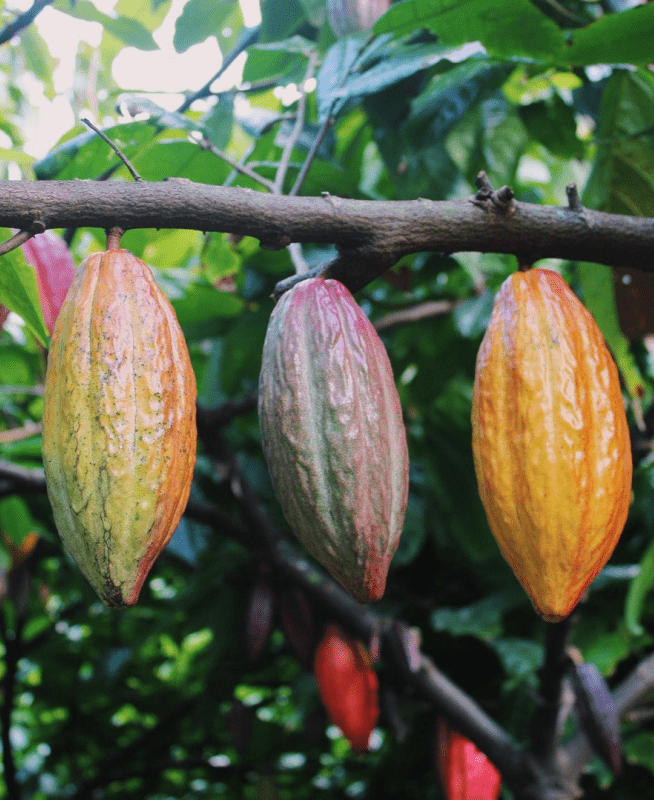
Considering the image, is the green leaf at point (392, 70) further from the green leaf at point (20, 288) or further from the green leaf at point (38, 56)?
the green leaf at point (38, 56)

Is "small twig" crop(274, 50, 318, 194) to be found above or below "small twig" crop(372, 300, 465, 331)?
above

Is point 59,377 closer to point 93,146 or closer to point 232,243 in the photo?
point 93,146

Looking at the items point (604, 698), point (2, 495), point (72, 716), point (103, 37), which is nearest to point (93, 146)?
point (2, 495)

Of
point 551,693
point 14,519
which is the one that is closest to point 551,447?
point 551,693

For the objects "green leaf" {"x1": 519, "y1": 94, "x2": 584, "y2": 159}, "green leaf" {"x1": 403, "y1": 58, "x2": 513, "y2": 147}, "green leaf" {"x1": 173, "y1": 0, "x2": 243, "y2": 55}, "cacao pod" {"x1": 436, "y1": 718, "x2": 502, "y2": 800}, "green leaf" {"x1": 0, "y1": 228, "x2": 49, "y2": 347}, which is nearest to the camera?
"green leaf" {"x1": 0, "y1": 228, "x2": 49, "y2": 347}

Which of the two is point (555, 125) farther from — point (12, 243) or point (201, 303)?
point (12, 243)

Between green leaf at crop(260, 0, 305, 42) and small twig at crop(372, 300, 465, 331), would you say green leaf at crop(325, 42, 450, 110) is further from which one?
small twig at crop(372, 300, 465, 331)

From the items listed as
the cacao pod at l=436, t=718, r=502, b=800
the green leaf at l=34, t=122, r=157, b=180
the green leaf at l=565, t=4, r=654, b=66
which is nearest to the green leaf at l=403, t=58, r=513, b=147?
the green leaf at l=565, t=4, r=654, b=66
